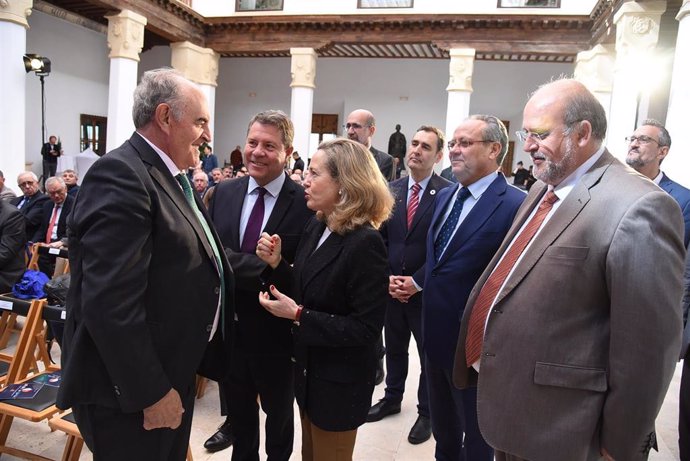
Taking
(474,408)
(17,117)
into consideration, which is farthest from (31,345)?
(17,117)

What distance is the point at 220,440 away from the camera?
2.97m

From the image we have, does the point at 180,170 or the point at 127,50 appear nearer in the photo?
the point at 180,170

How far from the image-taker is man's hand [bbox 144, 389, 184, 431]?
154cm

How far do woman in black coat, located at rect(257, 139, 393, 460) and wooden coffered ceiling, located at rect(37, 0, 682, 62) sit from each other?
11.6m

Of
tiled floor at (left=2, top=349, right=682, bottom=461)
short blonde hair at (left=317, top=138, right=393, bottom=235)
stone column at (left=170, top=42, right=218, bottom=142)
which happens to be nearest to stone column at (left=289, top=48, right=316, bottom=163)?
stone column at (left=170, top=42, right=218, bottom=142)

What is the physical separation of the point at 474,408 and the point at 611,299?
1.09 m

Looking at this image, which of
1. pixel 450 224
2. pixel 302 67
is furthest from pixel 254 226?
pixel 302 67

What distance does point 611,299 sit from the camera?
56.1 inches

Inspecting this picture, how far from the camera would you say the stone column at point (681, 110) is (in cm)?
583

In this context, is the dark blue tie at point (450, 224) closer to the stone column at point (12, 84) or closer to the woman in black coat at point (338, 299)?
the woman in black coat at point (338, 299)

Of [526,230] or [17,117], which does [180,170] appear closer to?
[526,230]

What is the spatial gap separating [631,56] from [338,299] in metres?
9.25

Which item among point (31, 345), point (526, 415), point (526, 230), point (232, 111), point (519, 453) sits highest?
point (232, 111)

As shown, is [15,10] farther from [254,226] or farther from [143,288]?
[143,288]
